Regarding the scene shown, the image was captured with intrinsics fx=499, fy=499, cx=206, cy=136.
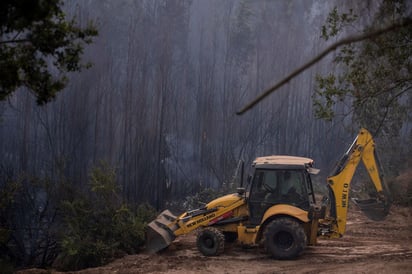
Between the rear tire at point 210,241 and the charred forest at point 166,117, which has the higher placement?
the charred forest at point 166,117

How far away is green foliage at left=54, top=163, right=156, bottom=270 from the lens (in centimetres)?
Answer: 1184

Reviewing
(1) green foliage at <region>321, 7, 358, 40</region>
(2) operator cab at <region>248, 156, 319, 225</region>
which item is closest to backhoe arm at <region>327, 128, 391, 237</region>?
(2) operator cab at <region>248, 156, 319, 225</region>

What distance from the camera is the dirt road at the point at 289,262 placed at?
9.43m

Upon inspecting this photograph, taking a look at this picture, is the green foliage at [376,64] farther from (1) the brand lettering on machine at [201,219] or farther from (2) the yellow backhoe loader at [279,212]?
(1) the brand lettering on machine at [201,219]

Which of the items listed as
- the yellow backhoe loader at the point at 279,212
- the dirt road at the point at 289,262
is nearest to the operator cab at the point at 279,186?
the yellow backhoe loader at the point at 279,212

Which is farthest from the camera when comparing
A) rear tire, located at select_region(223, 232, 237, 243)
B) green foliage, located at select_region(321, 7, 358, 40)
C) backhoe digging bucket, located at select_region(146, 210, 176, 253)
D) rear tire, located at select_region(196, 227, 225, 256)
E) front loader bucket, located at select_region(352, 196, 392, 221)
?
front loader bucket, located at select_region(352, 196, 392, 221)

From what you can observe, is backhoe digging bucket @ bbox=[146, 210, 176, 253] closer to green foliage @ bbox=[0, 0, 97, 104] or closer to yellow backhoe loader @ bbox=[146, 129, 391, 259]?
yellow backhoe loader @ bbox=[146, 129, 391, 259]

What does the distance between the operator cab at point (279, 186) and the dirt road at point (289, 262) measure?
3.06 ft

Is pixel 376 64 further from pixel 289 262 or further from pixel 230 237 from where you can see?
pixel 230 237

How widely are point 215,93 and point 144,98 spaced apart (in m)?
3.68

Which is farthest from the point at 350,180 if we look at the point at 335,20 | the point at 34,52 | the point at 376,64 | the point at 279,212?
the point at 34,52

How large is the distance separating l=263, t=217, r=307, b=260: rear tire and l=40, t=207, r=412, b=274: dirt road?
0.63ft

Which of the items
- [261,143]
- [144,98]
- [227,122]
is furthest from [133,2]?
[261,143]

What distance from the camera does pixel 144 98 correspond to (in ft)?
66.9
